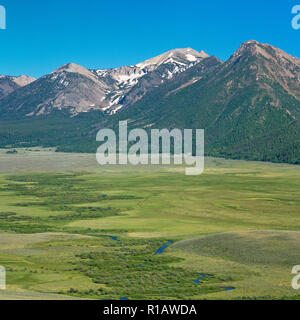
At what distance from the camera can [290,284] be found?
77500 mm

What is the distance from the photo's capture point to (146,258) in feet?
312

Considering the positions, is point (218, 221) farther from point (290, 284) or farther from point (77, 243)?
point (290, 284)

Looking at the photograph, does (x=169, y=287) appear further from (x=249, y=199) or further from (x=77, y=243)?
(x=249, y=199)

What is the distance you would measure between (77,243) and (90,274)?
2438cm
